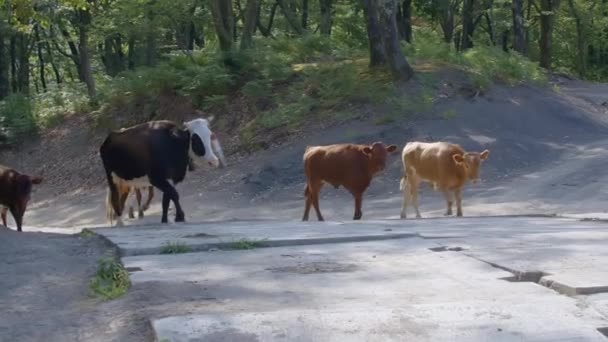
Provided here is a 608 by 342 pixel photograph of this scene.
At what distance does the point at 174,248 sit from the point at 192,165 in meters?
6.98

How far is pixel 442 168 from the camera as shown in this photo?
19.2 m

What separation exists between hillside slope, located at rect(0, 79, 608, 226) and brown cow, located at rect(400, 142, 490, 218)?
4.59 feet

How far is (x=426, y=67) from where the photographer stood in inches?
1259

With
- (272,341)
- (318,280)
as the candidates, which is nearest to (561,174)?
(318,280)

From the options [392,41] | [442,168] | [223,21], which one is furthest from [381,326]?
[223,21]

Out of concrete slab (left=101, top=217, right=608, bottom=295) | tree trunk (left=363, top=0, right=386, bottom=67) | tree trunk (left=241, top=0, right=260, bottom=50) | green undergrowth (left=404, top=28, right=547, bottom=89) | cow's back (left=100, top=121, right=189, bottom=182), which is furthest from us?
tree trunk (left=241, top=0, right=260, bottom=50)

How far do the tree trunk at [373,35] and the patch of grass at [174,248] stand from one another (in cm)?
2011

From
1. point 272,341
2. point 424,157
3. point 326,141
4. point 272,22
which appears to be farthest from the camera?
point 272,22

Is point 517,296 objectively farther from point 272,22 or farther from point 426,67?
point 272,22

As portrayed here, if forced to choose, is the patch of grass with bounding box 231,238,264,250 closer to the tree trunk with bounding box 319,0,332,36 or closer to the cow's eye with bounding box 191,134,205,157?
the cow's eye with bounding box 191,134,205,157

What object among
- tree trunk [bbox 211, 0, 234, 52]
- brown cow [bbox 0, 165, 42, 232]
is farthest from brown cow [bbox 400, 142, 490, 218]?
tree trunk [bbox 211, 0, 234, 52]

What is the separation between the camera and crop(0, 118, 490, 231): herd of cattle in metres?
17.3

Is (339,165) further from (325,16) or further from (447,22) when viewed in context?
(447,22)

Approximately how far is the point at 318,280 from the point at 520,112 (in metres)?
21.5
